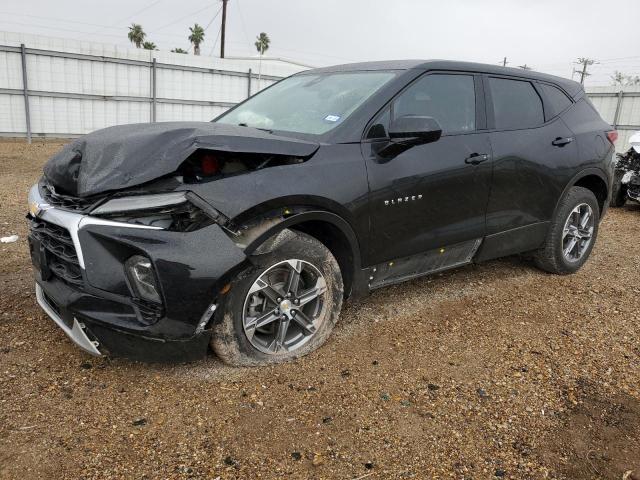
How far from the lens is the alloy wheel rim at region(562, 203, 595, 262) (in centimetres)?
471

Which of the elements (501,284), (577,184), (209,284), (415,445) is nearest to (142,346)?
(209,284)

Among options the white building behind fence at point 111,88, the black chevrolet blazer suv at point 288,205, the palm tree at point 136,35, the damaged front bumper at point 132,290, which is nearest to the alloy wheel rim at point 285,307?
the black chevrolet blazer suv at point 288,205

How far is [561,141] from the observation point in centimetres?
434

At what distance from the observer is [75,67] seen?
15.0m

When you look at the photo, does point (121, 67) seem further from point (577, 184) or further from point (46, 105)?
point (577, 184)

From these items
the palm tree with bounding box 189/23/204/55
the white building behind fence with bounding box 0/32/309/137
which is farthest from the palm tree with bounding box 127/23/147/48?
the white building behind fence with bounding box 0/32/309/137

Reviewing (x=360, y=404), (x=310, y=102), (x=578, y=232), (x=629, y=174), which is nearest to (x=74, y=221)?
(x=360, y=404)

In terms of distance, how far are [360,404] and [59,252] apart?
1729 millimetres

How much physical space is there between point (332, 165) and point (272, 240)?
58cm

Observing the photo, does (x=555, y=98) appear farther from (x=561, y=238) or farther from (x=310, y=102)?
(x=310, y=102)

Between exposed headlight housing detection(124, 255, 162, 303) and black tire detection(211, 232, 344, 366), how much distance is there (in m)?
0.35

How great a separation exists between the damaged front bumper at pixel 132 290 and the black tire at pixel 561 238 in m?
3.14

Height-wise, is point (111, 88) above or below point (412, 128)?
below

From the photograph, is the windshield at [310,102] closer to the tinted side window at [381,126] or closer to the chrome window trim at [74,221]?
the tinted side window at [381,126]
